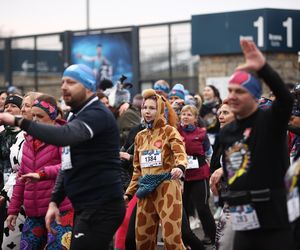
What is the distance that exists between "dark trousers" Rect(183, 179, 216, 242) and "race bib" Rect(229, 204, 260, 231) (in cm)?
512

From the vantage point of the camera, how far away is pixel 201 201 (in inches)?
443

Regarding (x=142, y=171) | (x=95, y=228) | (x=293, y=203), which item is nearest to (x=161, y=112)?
(x=142, y=171)

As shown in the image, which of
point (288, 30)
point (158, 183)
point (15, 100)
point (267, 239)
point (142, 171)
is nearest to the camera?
point (267, 239)

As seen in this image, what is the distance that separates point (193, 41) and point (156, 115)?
14.3m

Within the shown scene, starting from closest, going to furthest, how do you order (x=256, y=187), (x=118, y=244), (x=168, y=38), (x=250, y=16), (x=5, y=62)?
(x=256, y=187) < (x=118, y=244) < (x=250, y=16) < (x=168, y=38) < (x=5, y=62)

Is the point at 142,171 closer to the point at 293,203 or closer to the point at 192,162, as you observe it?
the point at 192,162

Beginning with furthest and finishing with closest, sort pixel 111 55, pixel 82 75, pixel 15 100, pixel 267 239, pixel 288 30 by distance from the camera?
pixel 111 55 < pixel 288 30 < pixel 15 100 < pixel 82 75 < pixel 267 239

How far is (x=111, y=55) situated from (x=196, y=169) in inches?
603

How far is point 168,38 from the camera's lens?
990 inches

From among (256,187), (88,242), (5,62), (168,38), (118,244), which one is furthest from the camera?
(5,62)

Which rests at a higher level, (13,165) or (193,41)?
(193,41)

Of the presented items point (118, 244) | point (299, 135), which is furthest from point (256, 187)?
point (118, 244)

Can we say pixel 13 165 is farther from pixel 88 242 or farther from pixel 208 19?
pixel 208 19

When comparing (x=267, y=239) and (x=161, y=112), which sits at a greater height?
(x=161, y=112)
